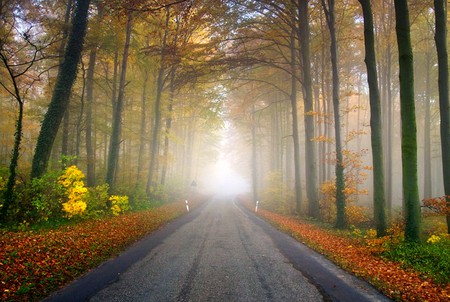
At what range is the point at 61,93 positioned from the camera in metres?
10.4

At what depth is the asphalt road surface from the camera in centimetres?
486

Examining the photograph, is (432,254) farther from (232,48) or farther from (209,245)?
(232,48)

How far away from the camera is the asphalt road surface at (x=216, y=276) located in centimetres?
486

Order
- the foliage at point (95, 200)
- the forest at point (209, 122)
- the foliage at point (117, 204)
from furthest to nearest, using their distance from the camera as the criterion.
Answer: the foliage at point (117, 204) < the foliage at point (95, 200) < the forest at point (209, 122)

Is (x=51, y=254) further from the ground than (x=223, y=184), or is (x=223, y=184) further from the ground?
(x=51, y=254)

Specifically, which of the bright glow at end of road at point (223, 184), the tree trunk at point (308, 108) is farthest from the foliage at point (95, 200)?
the bright glow at end of road at point (223, 184)

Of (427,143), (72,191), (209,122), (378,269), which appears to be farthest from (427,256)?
(427,143)

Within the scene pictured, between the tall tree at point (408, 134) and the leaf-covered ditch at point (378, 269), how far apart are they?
1274 millimetres

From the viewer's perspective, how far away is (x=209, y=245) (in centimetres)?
863

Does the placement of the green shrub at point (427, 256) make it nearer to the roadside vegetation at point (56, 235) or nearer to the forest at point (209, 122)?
the forest at point (209, 122)

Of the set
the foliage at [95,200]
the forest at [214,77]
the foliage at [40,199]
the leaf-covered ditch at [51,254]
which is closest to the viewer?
the leaf-covered ditch at [51,254]

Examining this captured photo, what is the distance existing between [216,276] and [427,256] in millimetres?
5507

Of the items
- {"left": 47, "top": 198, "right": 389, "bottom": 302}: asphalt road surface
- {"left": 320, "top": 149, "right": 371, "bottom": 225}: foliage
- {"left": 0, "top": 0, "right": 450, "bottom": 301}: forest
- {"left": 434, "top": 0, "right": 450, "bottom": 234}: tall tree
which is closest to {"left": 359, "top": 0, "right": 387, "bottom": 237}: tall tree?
{"left": 0, "top": 0, "right": 450, "bottom": 301}: forest

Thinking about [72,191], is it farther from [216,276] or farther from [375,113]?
[375,113]
